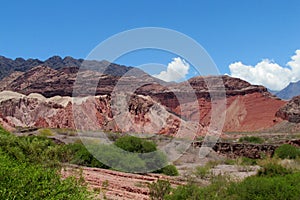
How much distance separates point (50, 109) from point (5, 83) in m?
50.0

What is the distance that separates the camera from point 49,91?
321 feet

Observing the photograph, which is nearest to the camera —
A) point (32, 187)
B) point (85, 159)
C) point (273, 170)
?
point (32, 187)

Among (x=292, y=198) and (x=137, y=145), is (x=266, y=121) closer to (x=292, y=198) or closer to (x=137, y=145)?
(x=137, y=145)

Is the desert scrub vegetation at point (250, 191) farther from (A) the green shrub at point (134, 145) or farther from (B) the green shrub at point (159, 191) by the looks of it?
(A) the green shrub at point (134, 145)

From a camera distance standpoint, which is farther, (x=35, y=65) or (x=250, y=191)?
(x=35, y=65)

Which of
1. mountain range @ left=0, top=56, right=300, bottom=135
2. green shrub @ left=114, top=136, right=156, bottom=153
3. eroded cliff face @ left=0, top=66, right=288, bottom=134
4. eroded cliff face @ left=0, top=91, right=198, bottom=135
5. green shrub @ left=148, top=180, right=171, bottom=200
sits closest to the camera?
green shrub @ left=148, top=180, right=171, bottom=200

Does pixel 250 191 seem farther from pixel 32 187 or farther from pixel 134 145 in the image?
pixel 134 145

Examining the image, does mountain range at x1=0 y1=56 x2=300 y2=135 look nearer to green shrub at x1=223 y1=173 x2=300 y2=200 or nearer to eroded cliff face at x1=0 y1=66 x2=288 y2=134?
eroded cliff face at x1=0 y1=66 x2=288 y2=134

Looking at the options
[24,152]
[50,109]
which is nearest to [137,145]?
[24,152]

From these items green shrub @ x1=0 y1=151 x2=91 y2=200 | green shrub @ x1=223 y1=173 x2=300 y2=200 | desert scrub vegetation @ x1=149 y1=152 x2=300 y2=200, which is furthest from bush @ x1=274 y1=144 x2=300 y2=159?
green shrub @ x1=0 y1=151 x2=91 y2=200

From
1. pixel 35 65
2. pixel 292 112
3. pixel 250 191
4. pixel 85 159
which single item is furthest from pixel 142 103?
pixel 35 65

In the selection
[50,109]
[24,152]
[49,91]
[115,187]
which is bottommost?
[115,187]

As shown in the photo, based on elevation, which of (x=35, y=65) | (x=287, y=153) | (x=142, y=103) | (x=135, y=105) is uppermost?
(x=35, y=65)

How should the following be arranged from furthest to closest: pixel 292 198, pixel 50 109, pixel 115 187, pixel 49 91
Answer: pixel 49 91 < pixel 50 109 < pixel 115 187 < pixel 292 198
